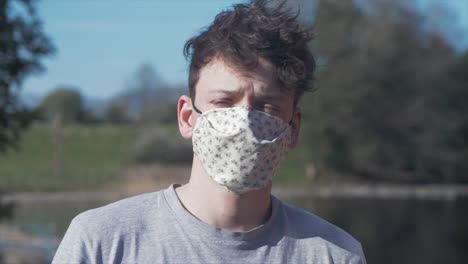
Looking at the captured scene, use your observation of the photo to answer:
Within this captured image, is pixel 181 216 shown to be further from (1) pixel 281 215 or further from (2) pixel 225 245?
(1) pixel 281 215

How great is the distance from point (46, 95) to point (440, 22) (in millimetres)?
27172

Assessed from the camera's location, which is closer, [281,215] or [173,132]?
[281,215]

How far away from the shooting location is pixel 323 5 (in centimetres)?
4188

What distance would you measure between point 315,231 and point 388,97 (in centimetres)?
4184

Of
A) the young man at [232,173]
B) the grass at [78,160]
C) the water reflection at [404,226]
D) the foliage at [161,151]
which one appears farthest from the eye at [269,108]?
the foliage at [161,151]

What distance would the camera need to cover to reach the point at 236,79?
2.36m

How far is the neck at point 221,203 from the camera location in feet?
7.80

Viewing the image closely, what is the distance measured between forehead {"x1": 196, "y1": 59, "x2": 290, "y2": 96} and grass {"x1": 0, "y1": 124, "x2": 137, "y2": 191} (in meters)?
34.6

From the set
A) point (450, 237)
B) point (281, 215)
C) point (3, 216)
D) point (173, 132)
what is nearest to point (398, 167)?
point (173, 132)

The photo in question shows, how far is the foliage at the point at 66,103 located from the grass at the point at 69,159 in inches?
127

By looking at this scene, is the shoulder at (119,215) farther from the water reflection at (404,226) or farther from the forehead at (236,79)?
the water reflection at (404,226)

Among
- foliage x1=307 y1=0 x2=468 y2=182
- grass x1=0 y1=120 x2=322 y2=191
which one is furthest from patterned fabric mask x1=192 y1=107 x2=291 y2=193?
foliage x1=307 y1=0 x2=468 y2=182

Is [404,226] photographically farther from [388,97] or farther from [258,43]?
[258,43]

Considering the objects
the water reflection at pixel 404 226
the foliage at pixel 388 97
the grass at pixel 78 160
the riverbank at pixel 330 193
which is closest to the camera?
the water reflection at pixel 404 226
